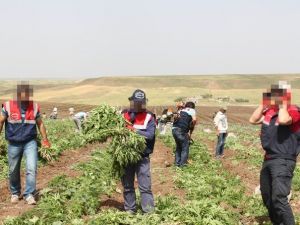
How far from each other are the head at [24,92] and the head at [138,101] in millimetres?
2155

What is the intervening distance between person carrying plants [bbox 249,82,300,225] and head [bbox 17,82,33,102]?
13.9 ft

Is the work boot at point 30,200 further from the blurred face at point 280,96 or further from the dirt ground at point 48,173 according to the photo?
the blurred face at point 280,96

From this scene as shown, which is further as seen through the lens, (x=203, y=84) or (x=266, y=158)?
(x=203, y=84)

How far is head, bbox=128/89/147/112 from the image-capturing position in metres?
8.22

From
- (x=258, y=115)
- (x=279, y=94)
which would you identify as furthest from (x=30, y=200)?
(x=279, y=94)

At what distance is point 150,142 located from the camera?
8359mm

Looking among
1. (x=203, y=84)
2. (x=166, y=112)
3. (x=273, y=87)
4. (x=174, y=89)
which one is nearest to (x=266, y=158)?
(x=273, y=87)

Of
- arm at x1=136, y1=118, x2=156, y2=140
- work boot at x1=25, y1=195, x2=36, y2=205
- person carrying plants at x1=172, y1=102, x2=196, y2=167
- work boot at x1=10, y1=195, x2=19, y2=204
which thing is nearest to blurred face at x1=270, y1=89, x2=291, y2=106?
arm at x1=136, y1=118, x2=156, y2=140

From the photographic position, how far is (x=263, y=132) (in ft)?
25.1

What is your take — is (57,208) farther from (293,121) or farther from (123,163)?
(293,121)

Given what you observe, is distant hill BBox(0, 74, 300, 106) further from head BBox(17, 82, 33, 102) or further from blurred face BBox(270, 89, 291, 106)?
blurred face BBox(270, 89, 291, 106)

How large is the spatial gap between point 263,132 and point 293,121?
510 mm

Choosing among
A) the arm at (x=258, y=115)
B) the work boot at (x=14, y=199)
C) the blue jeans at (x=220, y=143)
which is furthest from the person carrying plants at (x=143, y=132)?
the blue jeans at (x=220, y=143)

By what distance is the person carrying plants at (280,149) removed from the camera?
7309 mm
